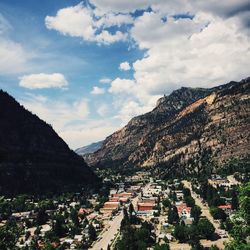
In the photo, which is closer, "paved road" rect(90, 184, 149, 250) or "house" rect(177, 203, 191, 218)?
"paved road" rect(90, 184, 149, 250)

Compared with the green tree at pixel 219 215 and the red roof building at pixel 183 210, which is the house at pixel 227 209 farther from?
the red roof building at pixel 183 210

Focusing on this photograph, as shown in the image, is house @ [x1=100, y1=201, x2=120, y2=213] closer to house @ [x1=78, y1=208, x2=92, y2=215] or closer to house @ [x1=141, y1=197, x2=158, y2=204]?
house @ [x1=78, y1=208, x2=92, y2=215]

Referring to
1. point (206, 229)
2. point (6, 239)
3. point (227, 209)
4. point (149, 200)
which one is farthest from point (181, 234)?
point (6, 239)

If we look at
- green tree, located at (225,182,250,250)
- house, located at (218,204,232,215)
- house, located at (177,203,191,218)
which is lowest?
house, located at (218,204,232,215)

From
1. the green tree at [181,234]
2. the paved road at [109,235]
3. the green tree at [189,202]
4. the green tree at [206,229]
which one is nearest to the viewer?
the green tree at [181,234]

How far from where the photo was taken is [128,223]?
13425 centimetres

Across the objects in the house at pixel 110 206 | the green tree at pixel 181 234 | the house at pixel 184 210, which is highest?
the house at pixel 110 206

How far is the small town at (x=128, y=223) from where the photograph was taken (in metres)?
113

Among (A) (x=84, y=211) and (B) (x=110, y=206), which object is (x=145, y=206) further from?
(A) (x=84, y=211)

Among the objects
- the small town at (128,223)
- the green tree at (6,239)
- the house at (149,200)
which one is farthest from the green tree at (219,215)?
the green tree at (6,239)

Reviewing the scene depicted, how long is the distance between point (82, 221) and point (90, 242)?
3114 cm

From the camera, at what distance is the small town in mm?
113125

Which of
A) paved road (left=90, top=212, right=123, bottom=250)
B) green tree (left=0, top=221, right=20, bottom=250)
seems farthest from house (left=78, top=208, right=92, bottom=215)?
green tree (left=0, top=221, right=20, bottom=250)

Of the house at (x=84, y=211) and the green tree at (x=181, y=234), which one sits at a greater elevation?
the house at (x=84, y=211)
